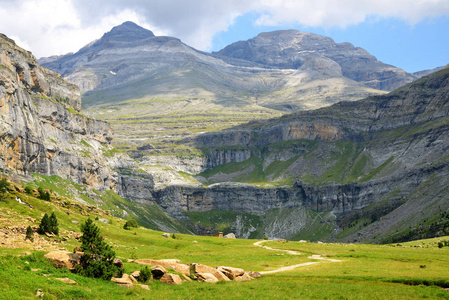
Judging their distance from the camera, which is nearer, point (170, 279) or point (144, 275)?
point (144, 275)

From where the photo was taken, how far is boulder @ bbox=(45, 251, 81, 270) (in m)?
44.4

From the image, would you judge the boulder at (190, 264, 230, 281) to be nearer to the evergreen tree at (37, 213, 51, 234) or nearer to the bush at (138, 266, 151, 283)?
the bush at (138, 266, 151, 283)

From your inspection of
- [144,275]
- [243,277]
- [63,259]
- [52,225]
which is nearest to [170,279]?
[144,275]

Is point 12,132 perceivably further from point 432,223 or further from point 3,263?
point 432,223

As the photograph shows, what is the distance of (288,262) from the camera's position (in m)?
72.8

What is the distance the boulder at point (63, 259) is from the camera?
146 feet

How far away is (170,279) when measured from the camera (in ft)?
158

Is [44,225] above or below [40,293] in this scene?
above

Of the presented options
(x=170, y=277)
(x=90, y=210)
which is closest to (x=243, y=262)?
(x=170, y=277)

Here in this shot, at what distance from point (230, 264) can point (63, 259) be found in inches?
1214

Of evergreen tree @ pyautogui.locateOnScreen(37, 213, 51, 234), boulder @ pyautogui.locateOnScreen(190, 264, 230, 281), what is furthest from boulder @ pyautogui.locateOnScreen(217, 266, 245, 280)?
evergreen tree @ pyautogui.locateOnScreen(37, 213, 51, 234)

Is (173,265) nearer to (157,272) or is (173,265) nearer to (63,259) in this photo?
(157,272)

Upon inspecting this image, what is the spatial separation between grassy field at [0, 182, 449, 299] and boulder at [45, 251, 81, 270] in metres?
1.00

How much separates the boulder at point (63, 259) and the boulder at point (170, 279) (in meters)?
9.52
